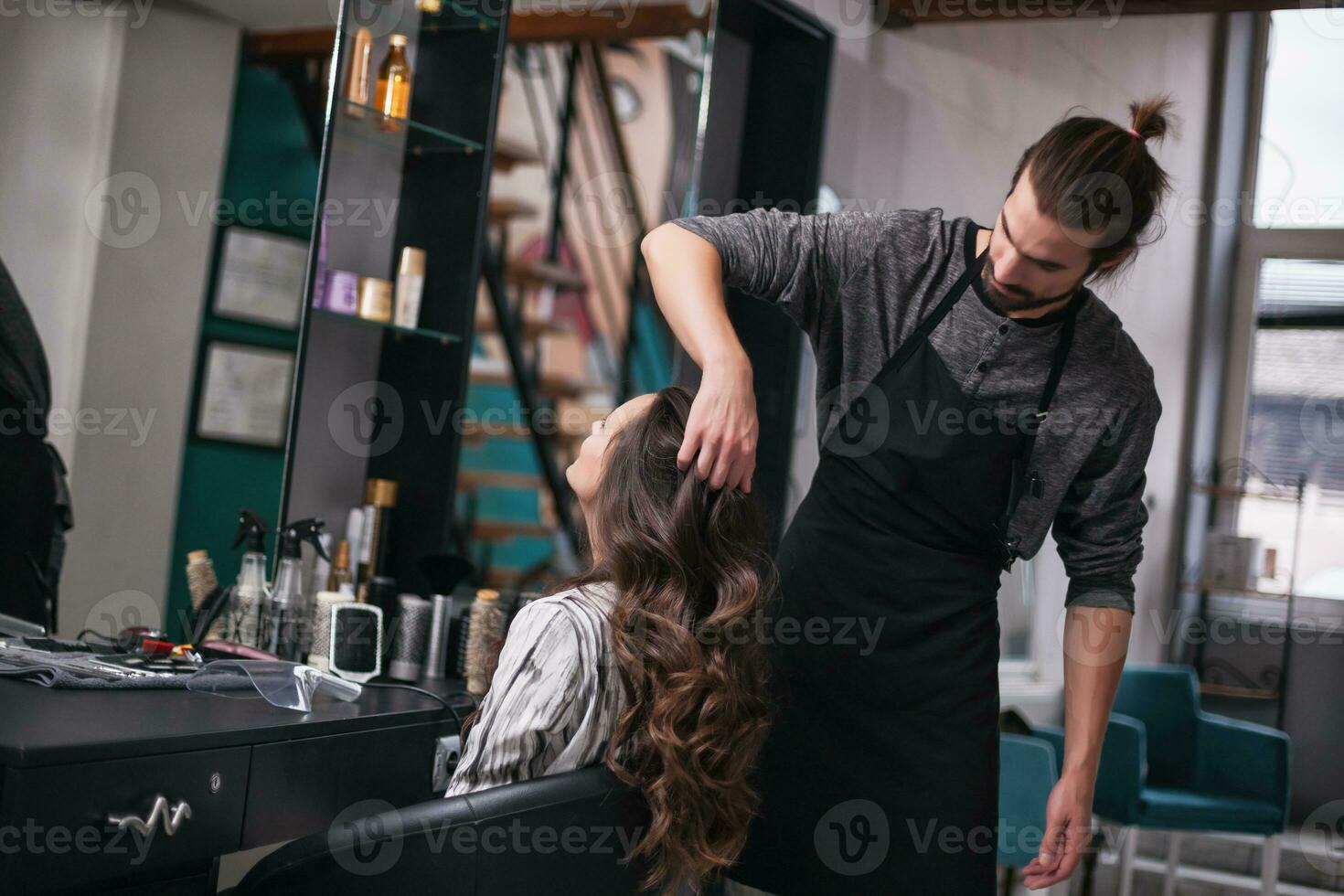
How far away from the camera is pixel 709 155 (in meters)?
3.08

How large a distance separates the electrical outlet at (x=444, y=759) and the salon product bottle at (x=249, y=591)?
0.39m

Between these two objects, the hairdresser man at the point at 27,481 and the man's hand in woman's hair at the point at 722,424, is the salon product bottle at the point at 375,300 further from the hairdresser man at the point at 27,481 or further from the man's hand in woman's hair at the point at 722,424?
the man's hand in woman's hair at the point at 722,424

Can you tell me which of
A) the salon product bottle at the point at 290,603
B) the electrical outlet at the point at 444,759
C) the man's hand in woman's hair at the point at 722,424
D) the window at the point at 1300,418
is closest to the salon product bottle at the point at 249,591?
the salon product bottle at the point at 290,603

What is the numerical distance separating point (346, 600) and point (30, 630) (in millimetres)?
448

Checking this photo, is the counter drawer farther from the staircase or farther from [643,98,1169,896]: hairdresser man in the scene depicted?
the staircase

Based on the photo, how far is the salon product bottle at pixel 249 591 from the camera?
1.91 m

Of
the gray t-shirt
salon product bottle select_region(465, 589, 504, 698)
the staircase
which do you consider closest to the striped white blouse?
the gray t-shirt

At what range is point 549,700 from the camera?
1211 mm

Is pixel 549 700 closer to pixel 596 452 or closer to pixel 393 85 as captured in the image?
pixel 596 452

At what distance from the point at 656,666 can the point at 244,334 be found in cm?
105

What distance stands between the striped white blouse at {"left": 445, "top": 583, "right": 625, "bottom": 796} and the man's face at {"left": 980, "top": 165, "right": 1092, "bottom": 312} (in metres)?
0.62

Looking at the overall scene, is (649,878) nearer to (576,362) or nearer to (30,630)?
(30,630)

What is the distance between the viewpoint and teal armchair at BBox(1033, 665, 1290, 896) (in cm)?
363

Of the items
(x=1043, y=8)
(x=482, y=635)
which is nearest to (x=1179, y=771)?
(x=1043, y=8)
